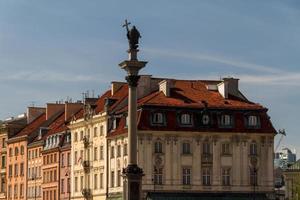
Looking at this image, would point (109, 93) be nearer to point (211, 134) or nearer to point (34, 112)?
point (211, 134)

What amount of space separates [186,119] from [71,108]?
3664 centimetres

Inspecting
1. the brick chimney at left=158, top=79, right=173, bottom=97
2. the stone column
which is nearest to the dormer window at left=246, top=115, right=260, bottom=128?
the brick chimney at left=158, top=79, right=173, bottom=97

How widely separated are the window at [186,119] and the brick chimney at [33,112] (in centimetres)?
5448

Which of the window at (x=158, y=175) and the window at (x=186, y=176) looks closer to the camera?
the window at (x=158, y=175)

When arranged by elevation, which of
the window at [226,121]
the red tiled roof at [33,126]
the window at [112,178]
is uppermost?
the red tiled roof at [33,126]

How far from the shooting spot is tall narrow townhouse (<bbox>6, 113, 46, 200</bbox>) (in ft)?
508

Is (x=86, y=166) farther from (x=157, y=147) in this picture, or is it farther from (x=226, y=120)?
(x=226, y=120)

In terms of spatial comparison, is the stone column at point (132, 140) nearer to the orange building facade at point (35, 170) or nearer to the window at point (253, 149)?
the window at point (253, 149)

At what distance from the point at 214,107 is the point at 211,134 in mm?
3078

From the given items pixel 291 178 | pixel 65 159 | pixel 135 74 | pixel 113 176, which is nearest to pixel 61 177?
pixel 65 159

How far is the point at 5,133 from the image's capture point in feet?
537

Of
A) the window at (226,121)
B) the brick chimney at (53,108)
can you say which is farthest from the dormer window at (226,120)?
the brick chimney at (53,108)

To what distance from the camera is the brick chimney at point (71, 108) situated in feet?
476

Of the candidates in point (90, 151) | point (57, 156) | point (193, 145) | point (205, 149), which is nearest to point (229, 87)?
point (205, 149)
